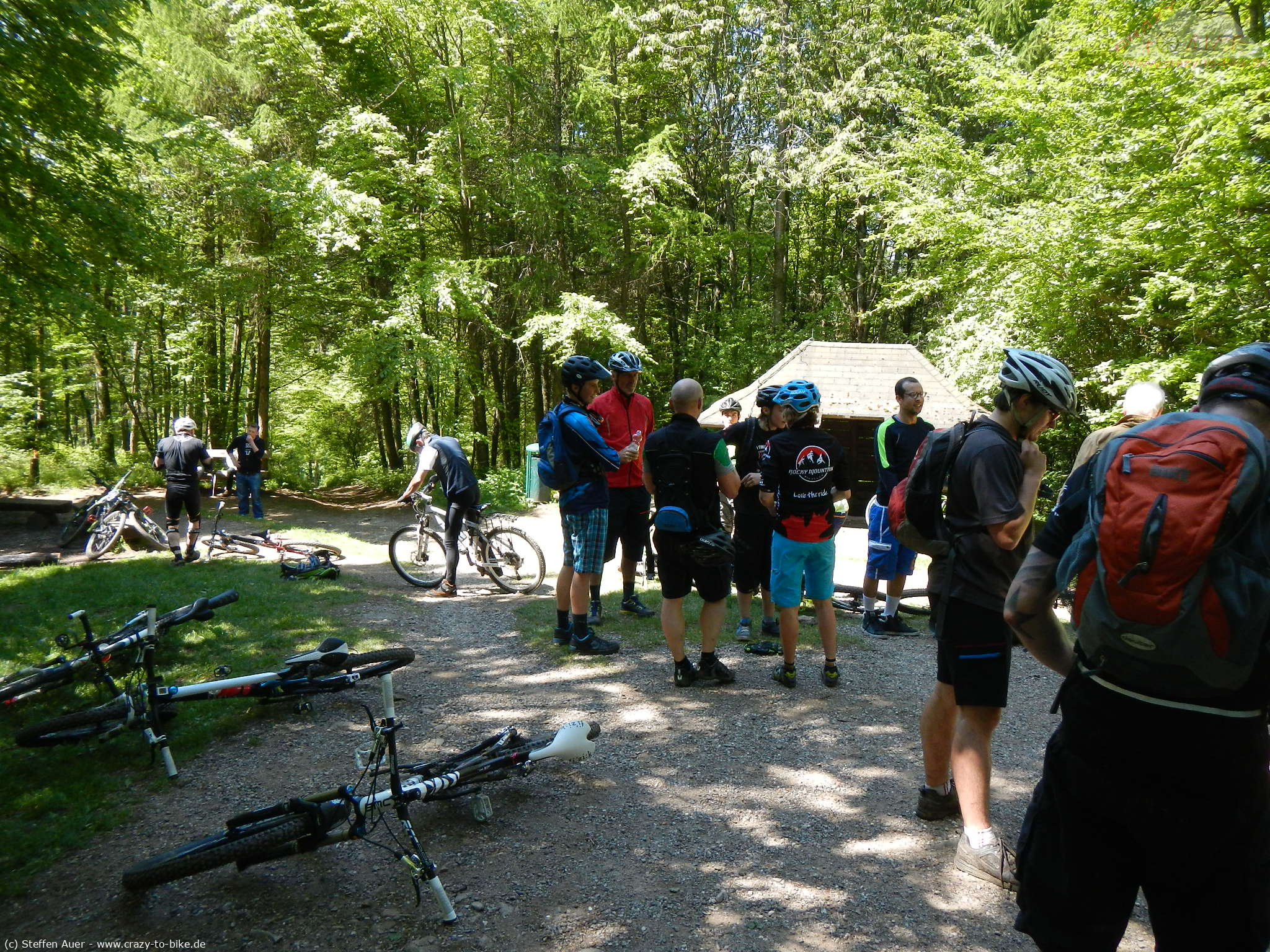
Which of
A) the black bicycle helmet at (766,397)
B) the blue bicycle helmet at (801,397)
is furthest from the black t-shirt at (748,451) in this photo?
the blue bicycle helmet at (801,397)

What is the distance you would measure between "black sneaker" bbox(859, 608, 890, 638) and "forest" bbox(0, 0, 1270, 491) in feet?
18.9

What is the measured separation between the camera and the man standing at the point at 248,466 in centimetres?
1438

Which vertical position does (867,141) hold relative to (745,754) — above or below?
above

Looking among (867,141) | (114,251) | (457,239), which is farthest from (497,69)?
(114,251)

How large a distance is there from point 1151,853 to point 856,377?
16788 mm

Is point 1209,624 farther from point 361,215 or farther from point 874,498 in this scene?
point 361,215

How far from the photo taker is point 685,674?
18.2 feet

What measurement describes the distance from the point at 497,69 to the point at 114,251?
11.5m

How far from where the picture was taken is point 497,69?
1897 cm

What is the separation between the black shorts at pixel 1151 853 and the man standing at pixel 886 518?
4.76 meters

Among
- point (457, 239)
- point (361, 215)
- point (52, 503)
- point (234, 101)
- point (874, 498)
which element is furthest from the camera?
point (457, 239)

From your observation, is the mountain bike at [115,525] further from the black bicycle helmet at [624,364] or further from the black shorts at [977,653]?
the black shorts at [977,653]

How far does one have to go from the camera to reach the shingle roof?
659 inches

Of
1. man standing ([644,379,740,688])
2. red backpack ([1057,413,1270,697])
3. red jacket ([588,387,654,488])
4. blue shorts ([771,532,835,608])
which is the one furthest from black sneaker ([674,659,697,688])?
red backpack ([1057,413,1270,697])
